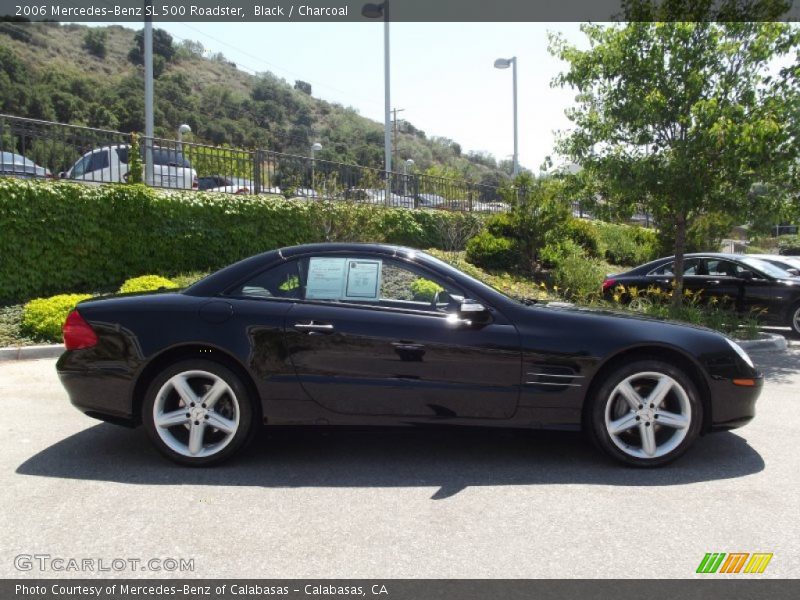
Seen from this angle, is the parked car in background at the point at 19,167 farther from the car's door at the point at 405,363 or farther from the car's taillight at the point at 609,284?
the car's taillight at the point at 609,284

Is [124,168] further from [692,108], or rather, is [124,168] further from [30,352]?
[692,108]

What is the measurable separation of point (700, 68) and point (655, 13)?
113 cm

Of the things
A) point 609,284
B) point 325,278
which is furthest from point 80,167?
point 609,284

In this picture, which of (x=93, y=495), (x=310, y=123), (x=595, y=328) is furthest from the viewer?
(x=310, y=123)

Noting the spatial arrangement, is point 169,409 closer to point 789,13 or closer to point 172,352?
point 172,352

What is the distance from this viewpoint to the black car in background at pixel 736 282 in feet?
35.7

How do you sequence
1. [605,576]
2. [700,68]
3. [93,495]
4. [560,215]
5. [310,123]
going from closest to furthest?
[605,576], [93,495], [700,68], [560,215], [310,123]

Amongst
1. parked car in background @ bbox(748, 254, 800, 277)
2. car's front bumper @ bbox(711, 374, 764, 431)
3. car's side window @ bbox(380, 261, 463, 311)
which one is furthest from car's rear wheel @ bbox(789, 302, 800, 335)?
car's side window @ bbox(380, 261, 463, 311)

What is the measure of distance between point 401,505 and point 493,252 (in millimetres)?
11885

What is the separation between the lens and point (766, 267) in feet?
36.8

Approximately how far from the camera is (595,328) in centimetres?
435

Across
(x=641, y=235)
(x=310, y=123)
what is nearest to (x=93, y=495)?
(x=641, y=235)

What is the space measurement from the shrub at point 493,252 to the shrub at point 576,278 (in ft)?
3.56

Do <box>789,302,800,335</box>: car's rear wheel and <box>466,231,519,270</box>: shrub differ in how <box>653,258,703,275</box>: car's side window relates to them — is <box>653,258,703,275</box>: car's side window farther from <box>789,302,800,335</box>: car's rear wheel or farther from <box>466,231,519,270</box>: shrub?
<box>466,231,519,270</box>: shrub
